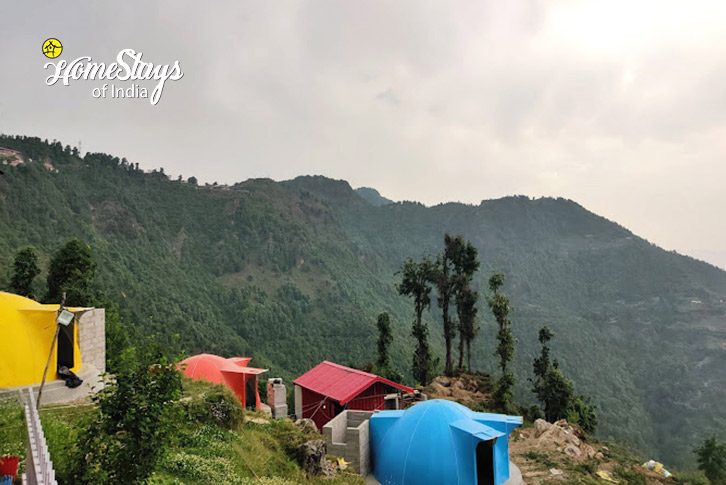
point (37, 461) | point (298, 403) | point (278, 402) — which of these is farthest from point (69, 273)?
point (37, 461)

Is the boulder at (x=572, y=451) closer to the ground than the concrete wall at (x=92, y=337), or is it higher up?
closer to the ground

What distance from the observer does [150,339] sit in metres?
6.75

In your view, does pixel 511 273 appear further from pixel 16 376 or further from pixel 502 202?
pixel 16 376

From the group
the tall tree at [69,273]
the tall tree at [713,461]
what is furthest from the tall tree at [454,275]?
the tall tree at [69,273]

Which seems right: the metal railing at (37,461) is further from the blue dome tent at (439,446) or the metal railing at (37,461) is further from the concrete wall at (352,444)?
the blue dome tent at (439,446)

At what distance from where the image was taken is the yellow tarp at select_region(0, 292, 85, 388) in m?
12.7

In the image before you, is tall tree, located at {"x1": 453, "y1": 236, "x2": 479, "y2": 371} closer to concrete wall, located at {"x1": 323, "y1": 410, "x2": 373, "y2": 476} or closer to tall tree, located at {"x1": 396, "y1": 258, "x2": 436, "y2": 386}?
tall tree, located at {"x1": 396, "y1": 258, "x2": 436, "y2": 386}

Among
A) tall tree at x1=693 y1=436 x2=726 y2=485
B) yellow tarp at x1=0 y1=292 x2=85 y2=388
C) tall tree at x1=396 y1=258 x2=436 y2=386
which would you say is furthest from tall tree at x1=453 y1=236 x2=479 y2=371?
yellow tarp at x1=0 y1=292 x2=85 y2=388

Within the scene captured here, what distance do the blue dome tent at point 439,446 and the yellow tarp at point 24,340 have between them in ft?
38.3

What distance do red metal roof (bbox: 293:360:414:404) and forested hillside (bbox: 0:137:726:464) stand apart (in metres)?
22.2

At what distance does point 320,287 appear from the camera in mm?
93938

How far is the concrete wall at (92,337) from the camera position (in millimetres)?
17578

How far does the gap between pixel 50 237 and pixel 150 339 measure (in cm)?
6546

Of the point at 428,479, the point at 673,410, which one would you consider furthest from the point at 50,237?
the point at 673,410
